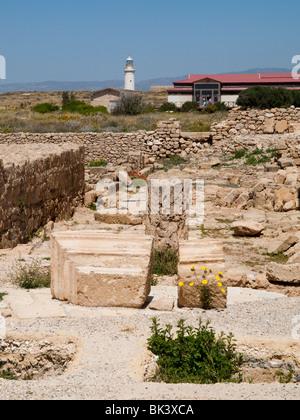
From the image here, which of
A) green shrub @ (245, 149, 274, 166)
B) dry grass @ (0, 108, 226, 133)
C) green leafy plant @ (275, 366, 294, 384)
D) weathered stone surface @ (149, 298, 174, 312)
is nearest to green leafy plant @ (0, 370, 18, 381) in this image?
weathered stone surface @ (149, 298, 174, 312)

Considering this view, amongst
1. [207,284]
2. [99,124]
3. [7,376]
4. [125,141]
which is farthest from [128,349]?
[99,124]

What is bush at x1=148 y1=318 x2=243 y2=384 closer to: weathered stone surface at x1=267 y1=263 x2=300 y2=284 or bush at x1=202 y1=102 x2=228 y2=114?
weathered stone surface at x1=267 y1=263 x2=300 y2=284

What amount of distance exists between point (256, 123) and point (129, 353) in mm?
21289

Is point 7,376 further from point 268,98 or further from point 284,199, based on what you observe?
point 268,98

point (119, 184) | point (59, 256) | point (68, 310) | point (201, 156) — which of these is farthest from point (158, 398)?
point (201, 156)

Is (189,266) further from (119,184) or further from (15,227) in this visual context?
(119,184)

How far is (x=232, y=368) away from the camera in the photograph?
5.34m

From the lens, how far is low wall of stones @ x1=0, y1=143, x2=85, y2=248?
10242 millimetres

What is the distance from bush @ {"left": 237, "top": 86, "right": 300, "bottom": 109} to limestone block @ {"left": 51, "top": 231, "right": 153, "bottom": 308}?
2557 cm

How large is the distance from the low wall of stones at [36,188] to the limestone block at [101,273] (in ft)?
11.5

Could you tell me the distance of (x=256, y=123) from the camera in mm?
25266

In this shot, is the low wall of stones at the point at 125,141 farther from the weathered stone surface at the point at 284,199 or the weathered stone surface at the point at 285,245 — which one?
the weathered stone surface at the point at 285,245

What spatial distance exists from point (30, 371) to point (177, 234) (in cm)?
503

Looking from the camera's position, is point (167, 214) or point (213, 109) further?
point (213, 109)
